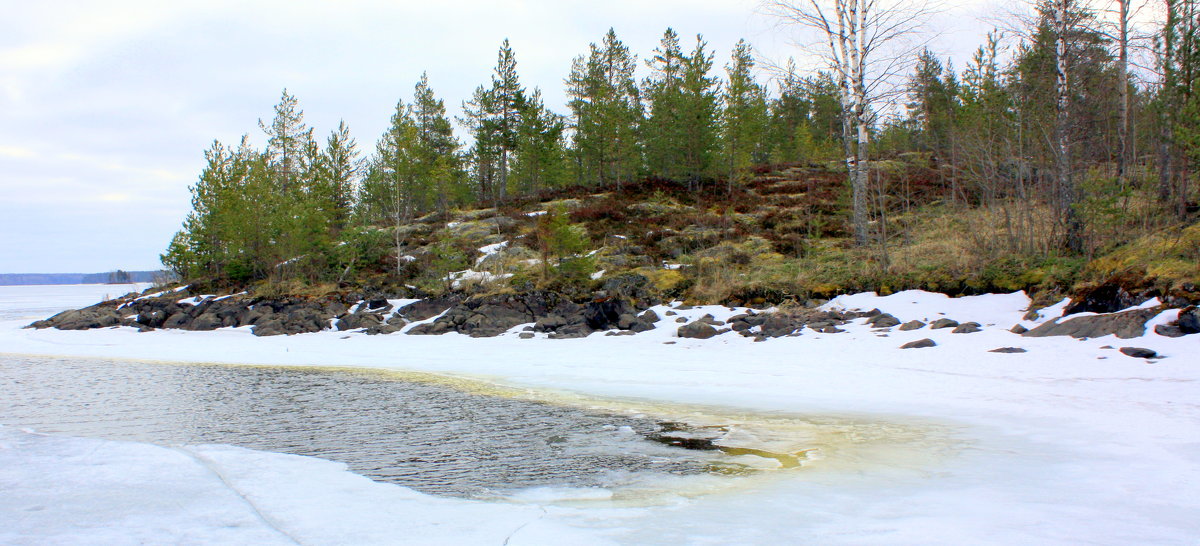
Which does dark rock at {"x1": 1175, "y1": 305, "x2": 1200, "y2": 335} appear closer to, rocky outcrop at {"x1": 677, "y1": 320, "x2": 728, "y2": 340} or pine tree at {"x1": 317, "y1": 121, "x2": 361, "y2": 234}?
rocky outcrop at {"x1": 677, "y1": 320, "x2": 728, "y2": 340}

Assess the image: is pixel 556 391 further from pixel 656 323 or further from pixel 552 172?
pixel 552 172

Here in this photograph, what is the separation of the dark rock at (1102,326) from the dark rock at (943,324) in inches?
47.6

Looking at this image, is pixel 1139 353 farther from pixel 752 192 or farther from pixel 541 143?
pixel 541 143

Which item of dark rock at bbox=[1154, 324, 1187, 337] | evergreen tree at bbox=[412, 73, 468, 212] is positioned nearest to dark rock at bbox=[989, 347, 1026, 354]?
dark rock at bbox=[1154, 324, 1187, 337]

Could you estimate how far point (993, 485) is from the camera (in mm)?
4410

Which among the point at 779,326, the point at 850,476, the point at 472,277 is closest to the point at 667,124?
the point at 472,277

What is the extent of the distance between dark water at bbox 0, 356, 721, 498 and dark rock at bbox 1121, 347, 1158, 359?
619 cm

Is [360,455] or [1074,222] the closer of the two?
[360,455]

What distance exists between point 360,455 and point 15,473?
8.18 feet

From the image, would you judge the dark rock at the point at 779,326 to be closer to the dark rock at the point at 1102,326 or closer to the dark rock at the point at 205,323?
the dark rock at the point at 1102,326

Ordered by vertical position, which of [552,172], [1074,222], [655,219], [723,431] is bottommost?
[723,431]

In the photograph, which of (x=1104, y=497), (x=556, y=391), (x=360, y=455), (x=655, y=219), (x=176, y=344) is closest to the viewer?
(x=1104, y=497)

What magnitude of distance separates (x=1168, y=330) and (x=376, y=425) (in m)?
10.2

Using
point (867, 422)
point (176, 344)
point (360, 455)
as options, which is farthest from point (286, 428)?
point (176, 344)
